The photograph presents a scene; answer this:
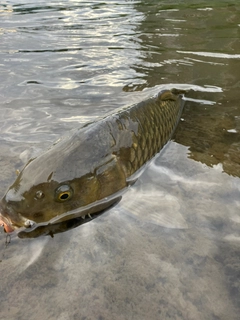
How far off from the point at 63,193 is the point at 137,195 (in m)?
0.57

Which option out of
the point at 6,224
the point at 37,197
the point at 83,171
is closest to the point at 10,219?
the point at 6,224

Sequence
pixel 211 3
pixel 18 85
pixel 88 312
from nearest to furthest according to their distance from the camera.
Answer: pixel 88 312
pixel 18 85
pixel 211 3

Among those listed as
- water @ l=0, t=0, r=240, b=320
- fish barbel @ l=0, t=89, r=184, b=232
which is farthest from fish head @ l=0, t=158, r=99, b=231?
water @ l=0, t=0, r=240, b=320

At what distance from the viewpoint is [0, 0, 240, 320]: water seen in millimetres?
1633

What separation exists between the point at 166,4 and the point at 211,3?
140cm

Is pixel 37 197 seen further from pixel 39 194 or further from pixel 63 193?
pixel 63 193

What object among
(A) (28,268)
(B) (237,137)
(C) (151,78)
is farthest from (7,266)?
(C) (151,78)

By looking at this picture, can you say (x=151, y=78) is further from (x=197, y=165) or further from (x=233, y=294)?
(x=233, y=294)

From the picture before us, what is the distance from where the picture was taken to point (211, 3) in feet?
36.3

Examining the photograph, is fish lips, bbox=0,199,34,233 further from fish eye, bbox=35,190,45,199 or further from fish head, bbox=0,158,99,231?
fish eye, bbox=35,190,45,199

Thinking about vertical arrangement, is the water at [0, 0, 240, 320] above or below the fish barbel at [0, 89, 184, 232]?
below

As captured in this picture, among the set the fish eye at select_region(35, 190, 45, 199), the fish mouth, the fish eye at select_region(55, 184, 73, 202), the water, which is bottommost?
the water

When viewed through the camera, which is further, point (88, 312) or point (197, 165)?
point (197, 165)

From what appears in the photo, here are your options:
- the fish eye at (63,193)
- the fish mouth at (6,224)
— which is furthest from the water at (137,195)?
the fish eye at (63,193)
